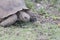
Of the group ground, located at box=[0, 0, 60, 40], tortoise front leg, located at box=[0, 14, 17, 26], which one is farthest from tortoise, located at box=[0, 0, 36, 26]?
ground, located at box=[0, 0, 60, 40]

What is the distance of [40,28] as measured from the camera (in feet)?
15.3

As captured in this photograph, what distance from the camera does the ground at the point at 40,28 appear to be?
4223 mm

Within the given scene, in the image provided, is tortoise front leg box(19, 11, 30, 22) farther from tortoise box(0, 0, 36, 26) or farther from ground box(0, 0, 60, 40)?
ground box(0, 0, 60, 40)

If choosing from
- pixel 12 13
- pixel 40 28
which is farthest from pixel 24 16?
pixel 40 28

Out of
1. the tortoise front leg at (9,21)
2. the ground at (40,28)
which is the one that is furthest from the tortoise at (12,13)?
the ground at (40,28)

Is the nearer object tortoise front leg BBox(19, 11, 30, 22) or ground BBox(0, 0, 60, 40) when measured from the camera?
ground BBox(0, 0, 60, 40)

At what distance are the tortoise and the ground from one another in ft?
0.45

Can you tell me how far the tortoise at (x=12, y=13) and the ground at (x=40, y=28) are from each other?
137 millimetres

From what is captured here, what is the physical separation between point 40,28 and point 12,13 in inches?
29.2

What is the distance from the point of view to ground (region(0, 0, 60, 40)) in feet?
13.9

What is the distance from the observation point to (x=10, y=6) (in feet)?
15.9

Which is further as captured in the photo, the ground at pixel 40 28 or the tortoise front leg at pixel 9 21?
the tortoise front leg at pixel 9 21

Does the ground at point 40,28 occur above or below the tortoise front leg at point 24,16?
below

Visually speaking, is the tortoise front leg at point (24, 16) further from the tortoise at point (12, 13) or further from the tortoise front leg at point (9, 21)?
the tortoise front leg at point (9, 21)
